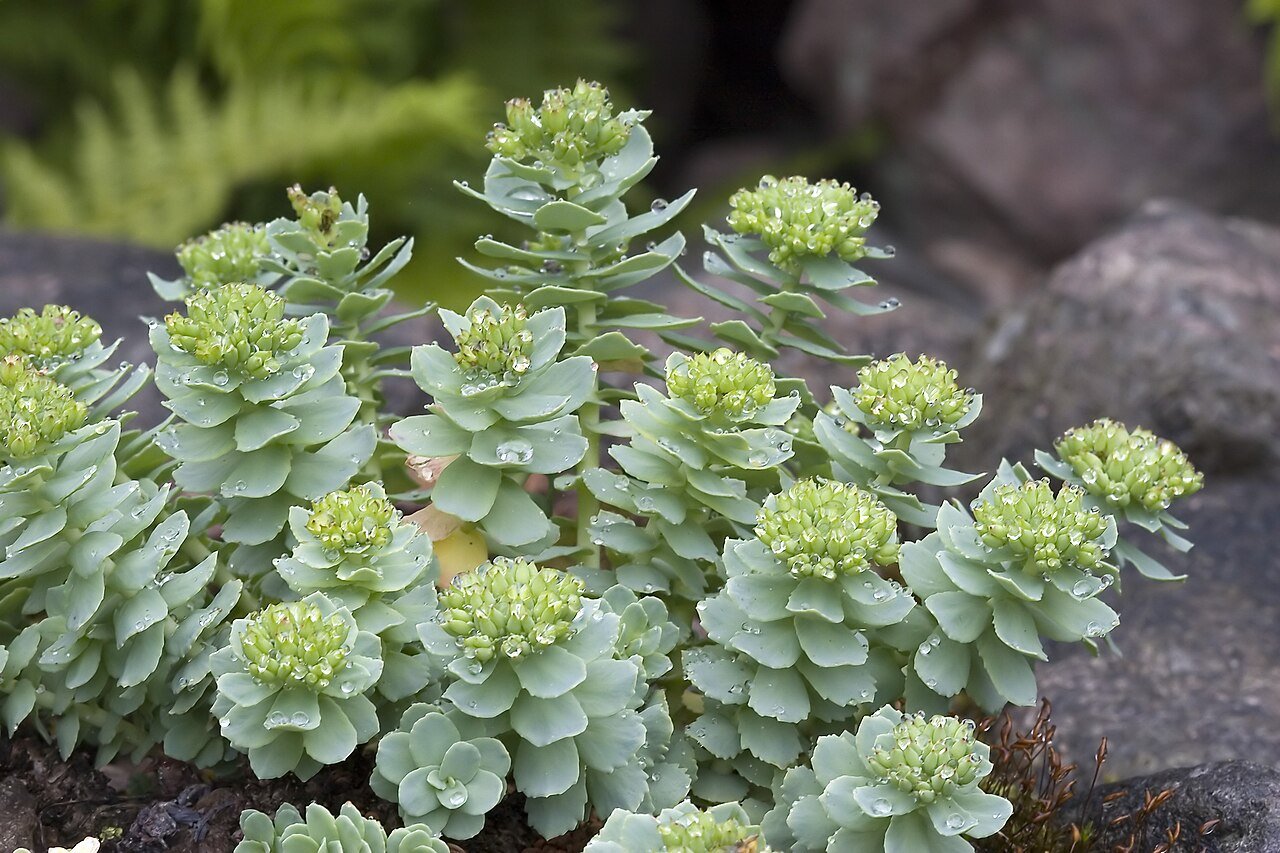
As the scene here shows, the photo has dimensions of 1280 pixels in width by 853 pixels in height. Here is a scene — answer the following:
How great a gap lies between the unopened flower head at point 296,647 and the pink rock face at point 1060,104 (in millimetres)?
5542

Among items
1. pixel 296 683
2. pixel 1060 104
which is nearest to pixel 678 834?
pixel 296 683

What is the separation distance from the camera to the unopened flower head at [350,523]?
1570 mm

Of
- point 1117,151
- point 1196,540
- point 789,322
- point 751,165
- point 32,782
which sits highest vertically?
point 789,322

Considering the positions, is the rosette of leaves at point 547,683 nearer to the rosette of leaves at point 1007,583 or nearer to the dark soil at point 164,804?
the dark soil at point 164,804

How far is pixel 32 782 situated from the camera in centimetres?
183

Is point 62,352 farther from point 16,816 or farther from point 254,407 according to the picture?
point 16,816

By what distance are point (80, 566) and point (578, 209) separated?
85 centimetres

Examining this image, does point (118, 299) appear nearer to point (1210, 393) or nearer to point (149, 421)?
point (149, 421)

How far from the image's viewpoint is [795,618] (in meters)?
1.70

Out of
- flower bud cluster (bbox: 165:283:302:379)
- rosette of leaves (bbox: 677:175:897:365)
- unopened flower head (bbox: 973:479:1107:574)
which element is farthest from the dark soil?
rosette of leaves (bbox: 677:175:897:365)

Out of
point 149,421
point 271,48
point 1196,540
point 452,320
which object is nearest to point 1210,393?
point 1196,540

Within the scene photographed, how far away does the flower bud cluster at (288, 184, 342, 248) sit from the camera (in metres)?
1.94

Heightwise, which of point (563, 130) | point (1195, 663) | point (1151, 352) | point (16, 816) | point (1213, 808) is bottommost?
point (1195, 663)

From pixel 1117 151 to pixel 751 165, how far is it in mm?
2191
